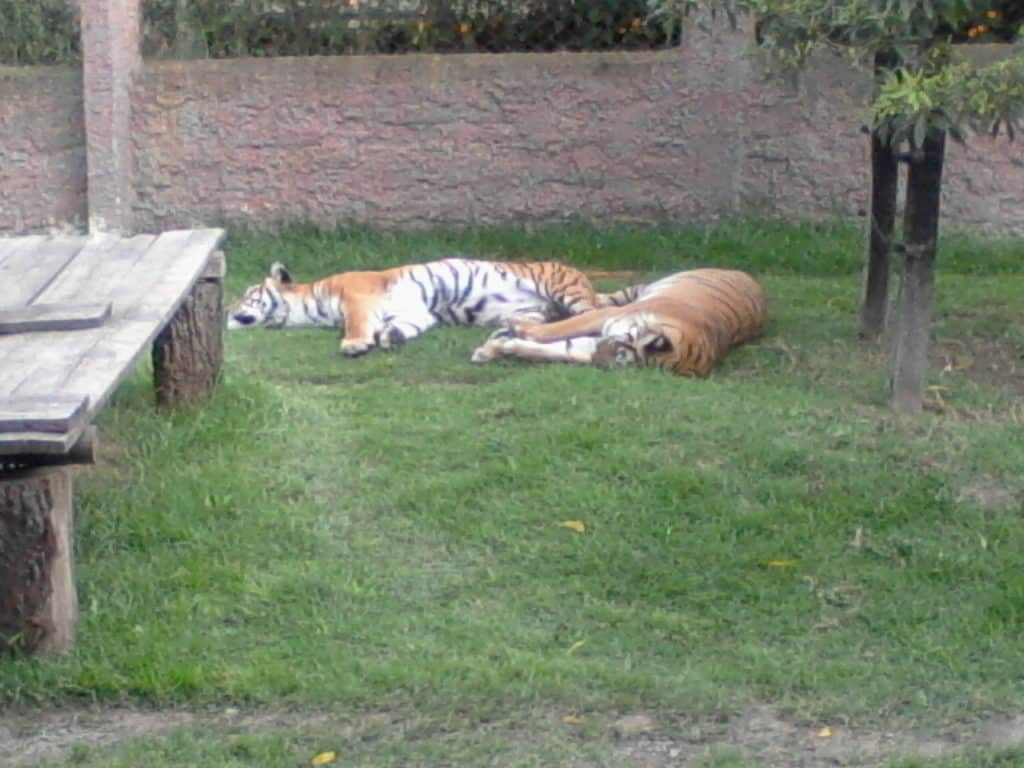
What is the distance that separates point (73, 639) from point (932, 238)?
3467 mm

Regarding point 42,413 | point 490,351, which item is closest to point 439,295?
point 490,351

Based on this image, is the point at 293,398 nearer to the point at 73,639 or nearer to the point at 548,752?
the point at 73,639

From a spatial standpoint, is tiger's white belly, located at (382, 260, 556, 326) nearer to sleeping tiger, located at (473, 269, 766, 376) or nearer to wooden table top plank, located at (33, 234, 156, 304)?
sleeping tiger, located at (473, 269, 766, 376)

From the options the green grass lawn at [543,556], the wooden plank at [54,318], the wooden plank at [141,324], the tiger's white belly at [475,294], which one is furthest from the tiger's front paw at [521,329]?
the wooden plank at [54,318]

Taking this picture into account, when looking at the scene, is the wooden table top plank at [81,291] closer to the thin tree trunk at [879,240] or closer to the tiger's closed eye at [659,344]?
the tiger's closed eye at [659,344]

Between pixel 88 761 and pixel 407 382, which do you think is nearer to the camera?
pixel 88 761

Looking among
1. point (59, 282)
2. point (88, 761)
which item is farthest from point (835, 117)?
point (88, 761)

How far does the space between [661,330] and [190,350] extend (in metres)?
1.93

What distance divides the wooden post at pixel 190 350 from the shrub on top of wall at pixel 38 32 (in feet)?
14.4

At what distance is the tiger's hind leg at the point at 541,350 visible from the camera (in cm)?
752

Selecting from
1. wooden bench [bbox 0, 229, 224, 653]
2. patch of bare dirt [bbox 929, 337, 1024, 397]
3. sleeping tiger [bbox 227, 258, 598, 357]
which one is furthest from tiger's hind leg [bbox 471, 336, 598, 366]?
patch of bare dirt [bbox 929, 337, 1024, 397]

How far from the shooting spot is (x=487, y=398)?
6.99 metres

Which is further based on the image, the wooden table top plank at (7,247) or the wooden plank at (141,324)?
the wooden table top plank at (7,247)

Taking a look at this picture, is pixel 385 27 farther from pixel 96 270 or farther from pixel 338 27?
pixel 96 270
